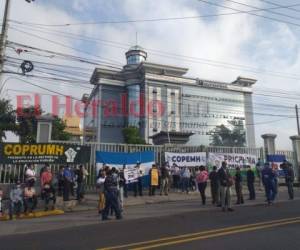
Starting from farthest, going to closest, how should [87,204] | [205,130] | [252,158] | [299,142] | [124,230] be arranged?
[205,130], [299,142], [252,158], [87,204], [124,230]

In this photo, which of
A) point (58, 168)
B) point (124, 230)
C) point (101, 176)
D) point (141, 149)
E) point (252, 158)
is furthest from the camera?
point (252, 158)

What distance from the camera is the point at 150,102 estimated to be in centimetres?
10550

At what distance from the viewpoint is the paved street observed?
8148 millimetres

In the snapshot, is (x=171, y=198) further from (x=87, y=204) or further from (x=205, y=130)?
(x=205, y=130)

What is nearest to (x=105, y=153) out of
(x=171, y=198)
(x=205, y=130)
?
(x=171, y=198)

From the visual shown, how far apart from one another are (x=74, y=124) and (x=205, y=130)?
128 feet

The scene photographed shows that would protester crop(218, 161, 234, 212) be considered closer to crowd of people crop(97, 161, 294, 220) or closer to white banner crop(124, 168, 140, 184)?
crowd of people crop(97, 161, 294, 220)

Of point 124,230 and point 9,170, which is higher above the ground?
point 9,170

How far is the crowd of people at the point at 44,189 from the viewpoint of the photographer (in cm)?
1475

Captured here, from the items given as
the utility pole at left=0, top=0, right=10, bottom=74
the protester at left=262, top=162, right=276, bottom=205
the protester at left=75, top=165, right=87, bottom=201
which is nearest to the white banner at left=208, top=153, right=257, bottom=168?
the protester at left=262, top=162, right=276, bottom=205

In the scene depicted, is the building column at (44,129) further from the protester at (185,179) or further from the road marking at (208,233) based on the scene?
the road marking at (208,233)

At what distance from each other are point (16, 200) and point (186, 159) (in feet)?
32.8

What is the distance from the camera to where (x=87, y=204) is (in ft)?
55.8

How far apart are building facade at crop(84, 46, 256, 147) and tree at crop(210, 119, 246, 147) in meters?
1.70
